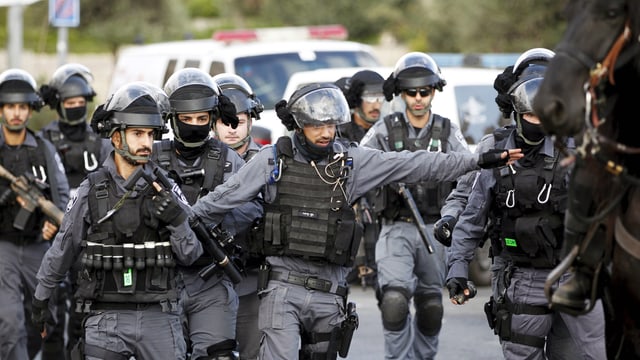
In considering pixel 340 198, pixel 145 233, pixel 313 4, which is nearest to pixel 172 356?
pixel 145 233

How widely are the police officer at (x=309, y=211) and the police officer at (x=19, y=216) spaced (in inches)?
96.1

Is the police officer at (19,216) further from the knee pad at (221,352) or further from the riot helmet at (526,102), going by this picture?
the riot helmet at (526,102)

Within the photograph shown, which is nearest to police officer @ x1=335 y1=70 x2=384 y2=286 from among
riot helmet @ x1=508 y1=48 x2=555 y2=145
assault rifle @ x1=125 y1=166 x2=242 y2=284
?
assault rifle @ x1=125 y1=166 x2=242 y2=284

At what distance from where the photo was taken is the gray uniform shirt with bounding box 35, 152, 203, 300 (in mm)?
7152

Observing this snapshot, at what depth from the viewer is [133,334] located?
715 centimetres

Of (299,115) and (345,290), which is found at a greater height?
(299,115)

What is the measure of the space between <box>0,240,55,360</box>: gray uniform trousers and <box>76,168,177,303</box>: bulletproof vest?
2.26m

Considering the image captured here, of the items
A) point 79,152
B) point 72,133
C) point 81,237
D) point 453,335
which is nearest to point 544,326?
point 81,237

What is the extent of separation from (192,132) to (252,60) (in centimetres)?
775

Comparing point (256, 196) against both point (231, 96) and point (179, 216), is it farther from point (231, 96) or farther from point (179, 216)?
point (231, 96)

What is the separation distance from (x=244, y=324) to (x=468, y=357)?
2853mm

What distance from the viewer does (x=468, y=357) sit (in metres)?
10.8

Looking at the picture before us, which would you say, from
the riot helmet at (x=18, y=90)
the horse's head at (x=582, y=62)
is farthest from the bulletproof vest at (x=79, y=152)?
the horse's head at (x=582, y=62)

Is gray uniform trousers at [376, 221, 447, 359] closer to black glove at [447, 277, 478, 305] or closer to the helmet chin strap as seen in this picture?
black glove at [447, 277, 478, 305]
